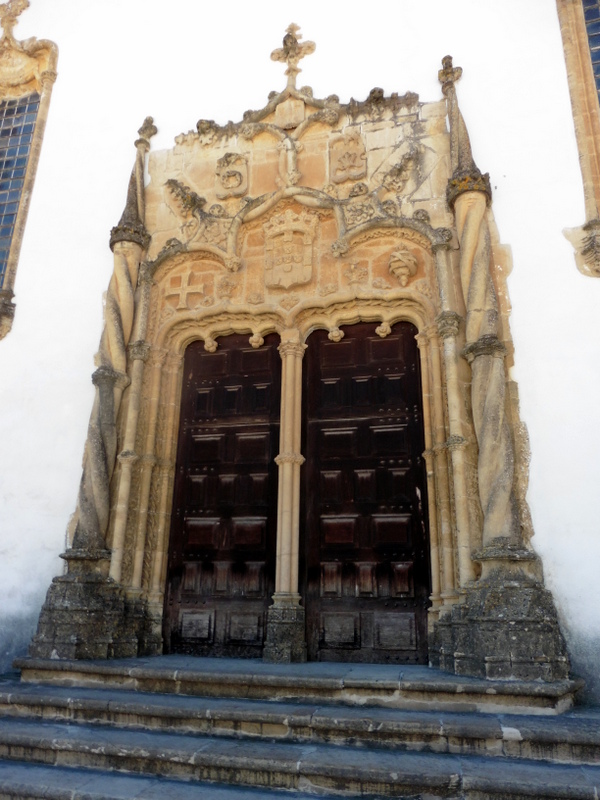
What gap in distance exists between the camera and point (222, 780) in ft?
10.9

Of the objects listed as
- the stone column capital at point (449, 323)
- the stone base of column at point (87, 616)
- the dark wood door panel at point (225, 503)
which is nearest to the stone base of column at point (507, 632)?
the dark wood door panel at point (225, 503)

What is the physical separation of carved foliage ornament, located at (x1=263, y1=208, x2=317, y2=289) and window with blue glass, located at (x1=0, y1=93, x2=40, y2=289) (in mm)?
3353

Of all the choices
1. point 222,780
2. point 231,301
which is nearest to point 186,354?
point 231,301

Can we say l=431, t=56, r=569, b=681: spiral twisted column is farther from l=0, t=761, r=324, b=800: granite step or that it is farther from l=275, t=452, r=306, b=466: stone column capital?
l=0, t=761, r=324, b=800: granite step

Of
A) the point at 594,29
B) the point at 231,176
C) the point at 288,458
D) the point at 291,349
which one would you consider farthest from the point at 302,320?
the point at 594,29

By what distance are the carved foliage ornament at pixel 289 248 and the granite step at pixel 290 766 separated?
418 centimetres

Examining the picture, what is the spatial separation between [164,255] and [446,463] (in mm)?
3620

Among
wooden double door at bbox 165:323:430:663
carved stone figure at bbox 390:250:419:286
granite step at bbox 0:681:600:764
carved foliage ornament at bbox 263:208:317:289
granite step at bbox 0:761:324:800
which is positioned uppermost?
carved foliage ornament at bbox 263:208:317:289

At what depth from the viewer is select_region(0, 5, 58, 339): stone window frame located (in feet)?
25.4

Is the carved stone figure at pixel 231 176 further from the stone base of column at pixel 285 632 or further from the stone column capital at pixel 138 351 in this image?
the stone base of column at pixel 285 632

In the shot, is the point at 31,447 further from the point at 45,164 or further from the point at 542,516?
the point at 542,516

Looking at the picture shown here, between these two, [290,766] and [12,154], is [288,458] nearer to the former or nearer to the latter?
[290,766]

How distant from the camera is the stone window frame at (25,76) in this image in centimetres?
774

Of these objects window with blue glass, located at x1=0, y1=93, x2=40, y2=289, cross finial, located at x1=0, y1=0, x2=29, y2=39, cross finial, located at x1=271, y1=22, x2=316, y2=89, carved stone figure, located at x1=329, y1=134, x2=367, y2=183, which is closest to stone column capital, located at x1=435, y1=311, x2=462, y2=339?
carved stone figure, located at x1=329, y1=134, x2=367, y2=183
